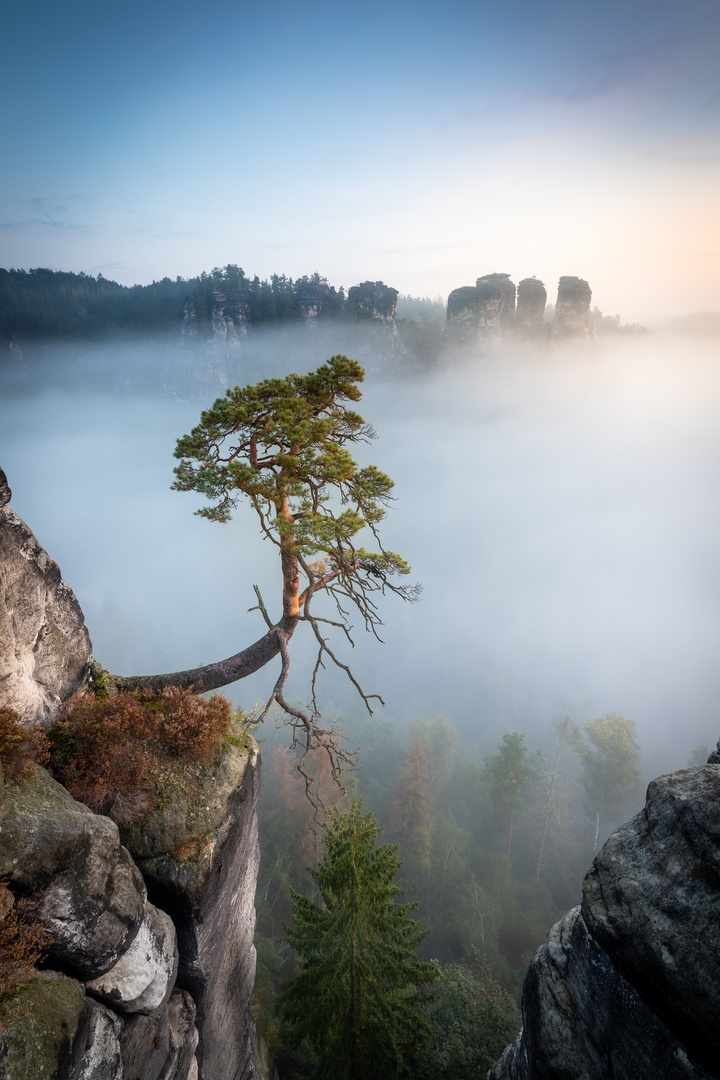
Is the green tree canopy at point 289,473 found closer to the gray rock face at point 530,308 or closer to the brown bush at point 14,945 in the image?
the brown bush at point 14,945

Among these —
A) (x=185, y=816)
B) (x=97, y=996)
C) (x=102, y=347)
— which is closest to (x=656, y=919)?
(x=185, y=816)

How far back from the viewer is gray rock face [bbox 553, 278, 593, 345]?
373 ft

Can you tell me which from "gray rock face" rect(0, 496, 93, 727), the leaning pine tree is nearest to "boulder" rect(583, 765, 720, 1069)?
the leaning pine tree

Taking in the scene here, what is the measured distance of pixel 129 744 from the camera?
7453 mm

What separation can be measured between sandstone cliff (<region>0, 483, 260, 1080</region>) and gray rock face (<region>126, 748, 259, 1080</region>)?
Answer: 3cm

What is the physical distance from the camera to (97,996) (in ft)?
19.6

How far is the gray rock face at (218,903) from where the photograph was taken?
285 inches

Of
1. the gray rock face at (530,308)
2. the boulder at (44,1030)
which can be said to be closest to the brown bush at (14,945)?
the boulder at (44,1030)

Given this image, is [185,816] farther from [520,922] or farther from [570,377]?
[570,377]

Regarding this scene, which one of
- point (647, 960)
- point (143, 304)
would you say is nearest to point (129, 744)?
point (647, 960)

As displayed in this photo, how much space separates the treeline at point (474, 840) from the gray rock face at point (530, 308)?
357 ft

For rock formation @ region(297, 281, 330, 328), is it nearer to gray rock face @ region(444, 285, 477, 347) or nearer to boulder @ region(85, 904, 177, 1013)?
gray rock face @ region(444, 285, 477, 347)

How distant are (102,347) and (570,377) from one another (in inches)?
6793

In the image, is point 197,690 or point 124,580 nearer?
point 197,690
